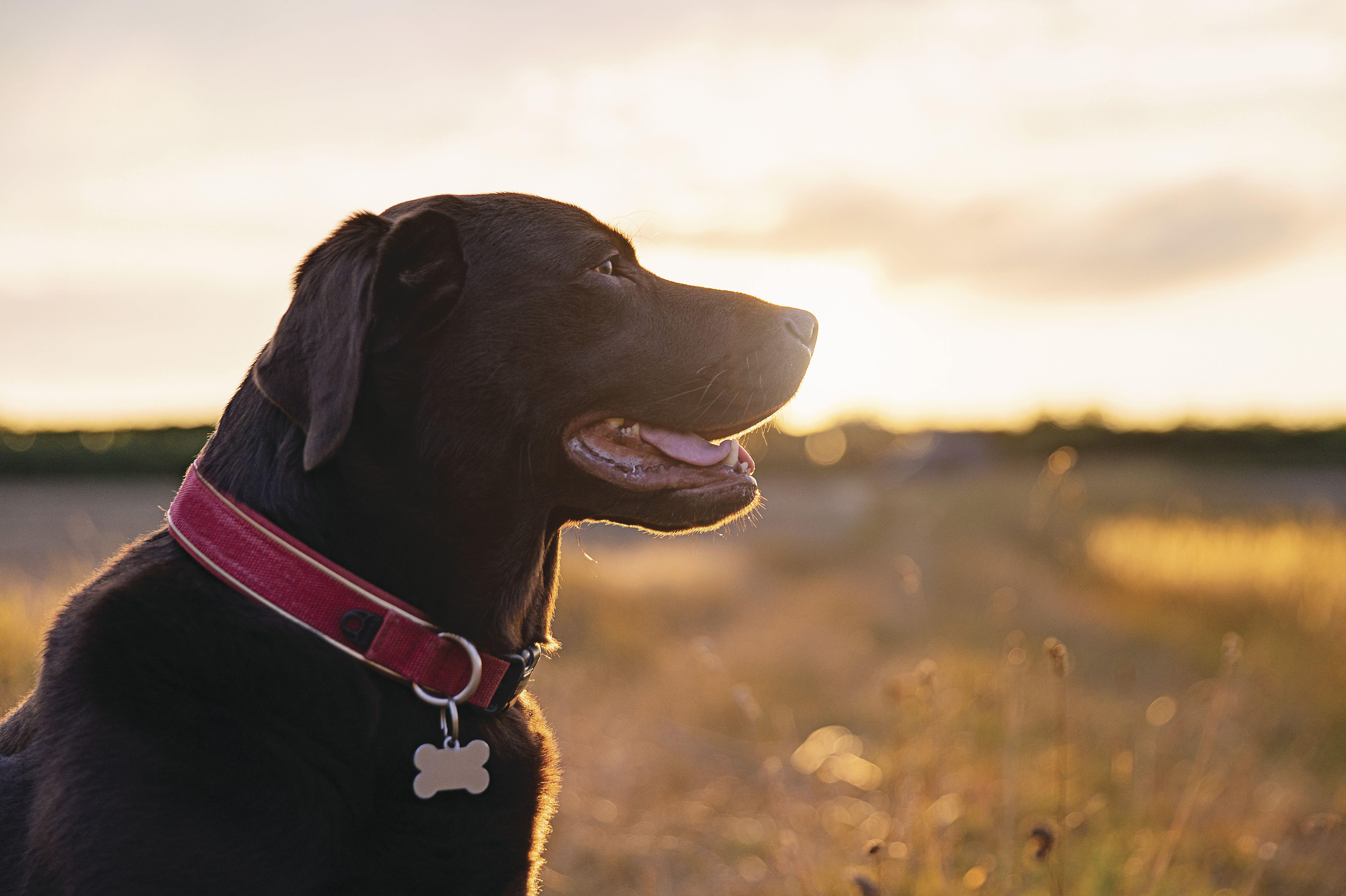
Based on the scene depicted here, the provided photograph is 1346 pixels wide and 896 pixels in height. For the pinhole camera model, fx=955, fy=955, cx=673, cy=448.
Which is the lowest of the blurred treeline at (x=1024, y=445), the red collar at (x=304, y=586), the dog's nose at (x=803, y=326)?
the blurred treeline at (x=1024, y=445)

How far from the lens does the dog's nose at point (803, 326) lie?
8.66ft

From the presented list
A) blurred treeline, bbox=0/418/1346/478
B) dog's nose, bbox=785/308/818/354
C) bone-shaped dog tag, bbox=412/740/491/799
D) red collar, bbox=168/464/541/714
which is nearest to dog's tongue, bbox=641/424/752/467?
dog's nose, bbox=785/308/818/354

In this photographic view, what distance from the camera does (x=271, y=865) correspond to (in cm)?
175

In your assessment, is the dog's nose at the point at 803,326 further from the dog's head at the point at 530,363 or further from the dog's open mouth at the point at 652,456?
the dog's open mouth at the point at 652,456

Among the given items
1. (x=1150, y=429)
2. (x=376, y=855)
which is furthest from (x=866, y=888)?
(x=1150, y=429)

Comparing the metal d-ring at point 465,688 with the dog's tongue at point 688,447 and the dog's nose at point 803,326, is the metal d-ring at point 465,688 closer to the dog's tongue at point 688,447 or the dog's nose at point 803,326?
the dog's tongue at point 688,447

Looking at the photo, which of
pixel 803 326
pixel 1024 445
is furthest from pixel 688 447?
pixel 1024 445

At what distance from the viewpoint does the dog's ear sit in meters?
1.92

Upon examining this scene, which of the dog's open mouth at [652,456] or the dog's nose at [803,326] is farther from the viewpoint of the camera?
the dog's nose at [803,326]

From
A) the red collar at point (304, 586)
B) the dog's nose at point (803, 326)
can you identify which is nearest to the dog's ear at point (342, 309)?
the red collar at point (304, 586)

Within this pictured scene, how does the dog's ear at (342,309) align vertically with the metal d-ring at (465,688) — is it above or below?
above

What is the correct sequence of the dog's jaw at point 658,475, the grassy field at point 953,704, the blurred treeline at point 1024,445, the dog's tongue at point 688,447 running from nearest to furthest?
the dog's jaw at point 658,475, the dog's tongue at point 688,447, the grassy field at point 953,704, the blurred treeline at point 1024,445

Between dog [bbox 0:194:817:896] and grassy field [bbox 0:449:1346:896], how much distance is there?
557mm

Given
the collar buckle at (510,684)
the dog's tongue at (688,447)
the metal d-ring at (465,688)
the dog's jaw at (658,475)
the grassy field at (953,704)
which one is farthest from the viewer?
the grassy field at (953,704)
